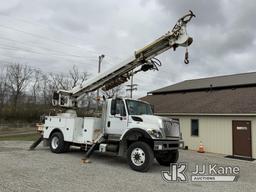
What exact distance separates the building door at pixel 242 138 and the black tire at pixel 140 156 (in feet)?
27.8

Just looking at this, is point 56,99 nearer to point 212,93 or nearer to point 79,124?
point 79,124

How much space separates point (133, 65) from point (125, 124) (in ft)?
8.16

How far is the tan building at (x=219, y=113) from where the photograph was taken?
A: 51.8ft

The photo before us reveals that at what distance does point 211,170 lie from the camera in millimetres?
10797

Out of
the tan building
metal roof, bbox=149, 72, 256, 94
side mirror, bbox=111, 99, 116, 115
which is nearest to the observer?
side mirror, bbox=111, 99, 116, 115

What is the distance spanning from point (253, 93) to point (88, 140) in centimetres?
1197

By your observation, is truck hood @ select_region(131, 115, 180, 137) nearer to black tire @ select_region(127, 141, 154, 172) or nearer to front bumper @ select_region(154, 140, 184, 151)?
front bumper @ select_region(154, 140, 184, 151)

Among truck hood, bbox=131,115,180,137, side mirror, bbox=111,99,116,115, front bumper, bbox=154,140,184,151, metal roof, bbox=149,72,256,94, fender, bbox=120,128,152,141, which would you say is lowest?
front bumper, bbox=154,140,184,151

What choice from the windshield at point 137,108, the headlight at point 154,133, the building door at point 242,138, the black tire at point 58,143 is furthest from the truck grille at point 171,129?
the building door at point 242,138

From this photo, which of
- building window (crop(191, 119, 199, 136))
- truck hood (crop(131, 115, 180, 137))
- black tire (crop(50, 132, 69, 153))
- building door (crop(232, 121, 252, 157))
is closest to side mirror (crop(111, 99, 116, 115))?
truck hood (crop(131, 115, 180, 137))

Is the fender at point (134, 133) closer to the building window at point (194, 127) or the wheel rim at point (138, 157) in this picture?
the wheel rim at point (138, 157)

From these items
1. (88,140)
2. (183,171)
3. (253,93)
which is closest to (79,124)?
(88,140)

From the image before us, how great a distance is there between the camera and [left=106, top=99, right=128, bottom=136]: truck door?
1084cm

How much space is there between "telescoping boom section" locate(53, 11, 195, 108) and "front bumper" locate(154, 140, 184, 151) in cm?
309
